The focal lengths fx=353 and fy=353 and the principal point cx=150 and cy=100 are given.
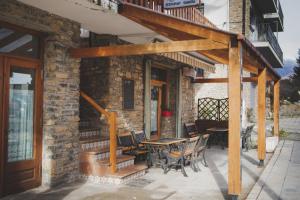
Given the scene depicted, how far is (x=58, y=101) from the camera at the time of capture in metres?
6.76

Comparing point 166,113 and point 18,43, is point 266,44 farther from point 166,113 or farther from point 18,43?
point 18,43

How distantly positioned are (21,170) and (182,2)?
432 cm

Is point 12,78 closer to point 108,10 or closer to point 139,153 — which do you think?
point 108,10

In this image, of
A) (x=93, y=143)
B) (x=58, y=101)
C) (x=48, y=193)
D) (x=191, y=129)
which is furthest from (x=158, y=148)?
(x=191, y=129)

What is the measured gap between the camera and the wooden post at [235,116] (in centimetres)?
529

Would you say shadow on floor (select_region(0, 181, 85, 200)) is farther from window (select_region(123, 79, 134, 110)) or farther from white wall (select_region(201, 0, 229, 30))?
white wall (select_region(201, 0, 229, 30))

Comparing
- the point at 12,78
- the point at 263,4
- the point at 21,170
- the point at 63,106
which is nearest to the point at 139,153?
the point at 63,106

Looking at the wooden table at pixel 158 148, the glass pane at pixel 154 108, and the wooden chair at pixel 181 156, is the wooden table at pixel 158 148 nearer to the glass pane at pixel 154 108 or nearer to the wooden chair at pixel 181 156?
the wooden chair at pixel 181 156

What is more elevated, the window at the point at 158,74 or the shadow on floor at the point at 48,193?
the window at the point at 158,74

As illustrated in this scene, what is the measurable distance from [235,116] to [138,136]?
4.29 metres

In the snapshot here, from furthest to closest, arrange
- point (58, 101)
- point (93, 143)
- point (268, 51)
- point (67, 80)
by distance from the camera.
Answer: point (268, 51), point (93, 143), point (67, 80), point (58, 101)

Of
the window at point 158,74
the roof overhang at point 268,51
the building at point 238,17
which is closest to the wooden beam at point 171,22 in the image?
the window at point 158,74

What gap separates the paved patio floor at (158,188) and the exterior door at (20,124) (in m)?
0.30

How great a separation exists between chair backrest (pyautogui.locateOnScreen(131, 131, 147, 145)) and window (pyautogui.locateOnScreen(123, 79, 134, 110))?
2.28ft
